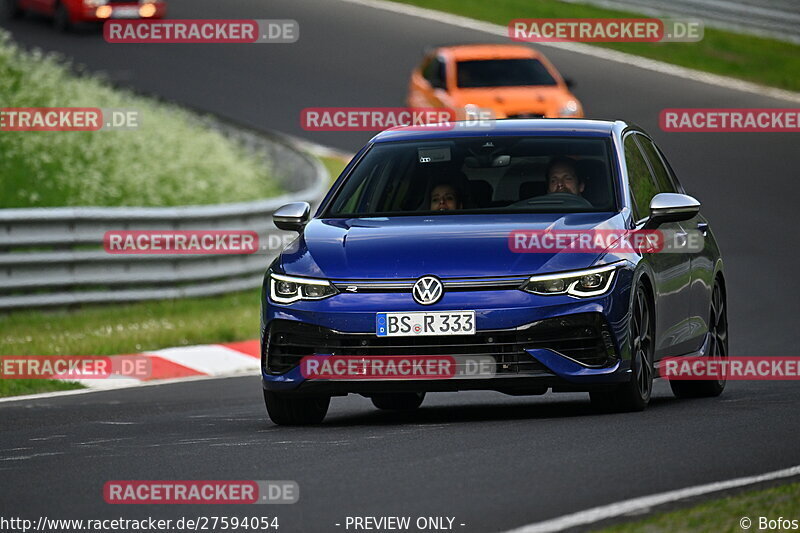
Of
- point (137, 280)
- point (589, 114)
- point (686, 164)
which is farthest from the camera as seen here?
point (589, 114)

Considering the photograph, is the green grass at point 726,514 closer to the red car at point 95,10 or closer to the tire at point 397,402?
the tire at point 397,402

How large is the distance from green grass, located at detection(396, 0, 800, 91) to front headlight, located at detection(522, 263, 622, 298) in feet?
66.7

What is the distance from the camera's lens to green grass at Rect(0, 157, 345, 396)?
15023 mm

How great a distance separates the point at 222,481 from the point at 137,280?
9.43m

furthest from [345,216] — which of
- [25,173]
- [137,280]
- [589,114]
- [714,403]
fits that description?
[589,114]

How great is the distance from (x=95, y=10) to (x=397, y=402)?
24.7 m

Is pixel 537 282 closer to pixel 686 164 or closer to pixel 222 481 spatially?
pixel 222 481

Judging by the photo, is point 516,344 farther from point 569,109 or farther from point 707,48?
point 707,48

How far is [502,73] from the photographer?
25.5 metres

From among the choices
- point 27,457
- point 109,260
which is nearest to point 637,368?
point 27,457

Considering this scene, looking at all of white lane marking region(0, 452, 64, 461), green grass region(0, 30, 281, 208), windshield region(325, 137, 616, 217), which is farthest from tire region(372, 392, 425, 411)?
green grass region(0, 30, 281, 208)

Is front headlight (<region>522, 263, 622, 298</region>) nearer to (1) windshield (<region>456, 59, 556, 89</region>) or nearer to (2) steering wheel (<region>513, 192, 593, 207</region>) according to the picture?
(2) steering wheel (<region>513, 192, 593, 207</region>)

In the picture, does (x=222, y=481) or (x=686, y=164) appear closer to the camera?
(x=222, y=481)

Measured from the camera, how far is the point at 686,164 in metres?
25.1
